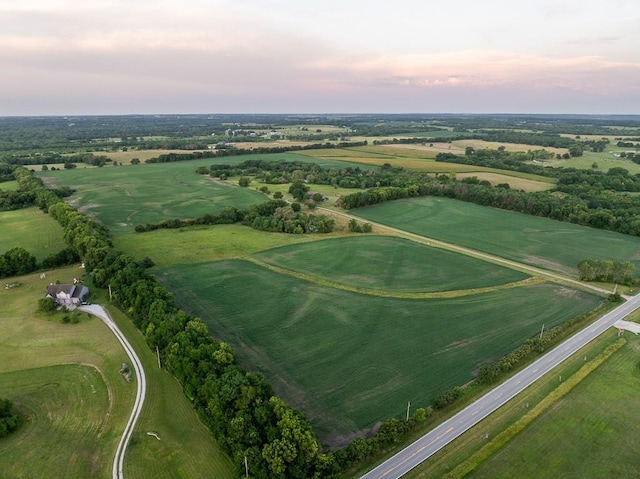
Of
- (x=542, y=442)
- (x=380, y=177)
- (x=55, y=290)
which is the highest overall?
(x=380, y=177)

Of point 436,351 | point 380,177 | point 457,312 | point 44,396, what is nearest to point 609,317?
point 457,312

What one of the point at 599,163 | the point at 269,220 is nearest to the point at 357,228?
the point at 269,220

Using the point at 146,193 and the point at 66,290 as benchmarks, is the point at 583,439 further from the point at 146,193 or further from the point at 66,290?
the point at 146,193

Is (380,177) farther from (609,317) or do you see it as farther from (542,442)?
(542,442)

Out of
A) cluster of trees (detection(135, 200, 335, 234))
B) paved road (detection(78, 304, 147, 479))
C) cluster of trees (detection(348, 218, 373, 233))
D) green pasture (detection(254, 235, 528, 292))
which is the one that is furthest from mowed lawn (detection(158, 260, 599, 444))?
cluster of trees (detection(348, 218, 373, 233))

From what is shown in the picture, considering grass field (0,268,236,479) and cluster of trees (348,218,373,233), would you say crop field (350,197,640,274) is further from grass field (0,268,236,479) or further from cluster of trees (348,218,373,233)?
grass field (0,268,236,479)
